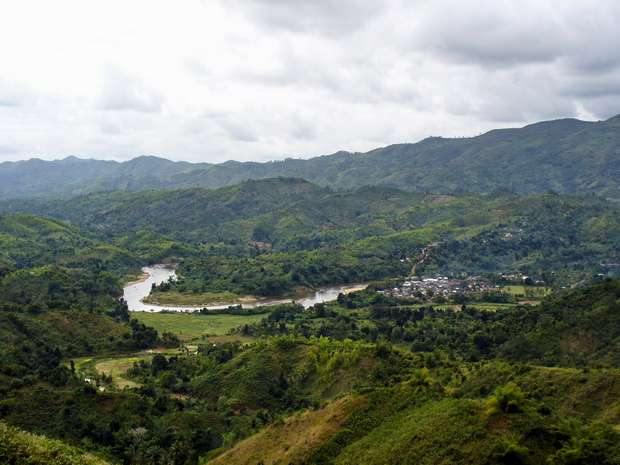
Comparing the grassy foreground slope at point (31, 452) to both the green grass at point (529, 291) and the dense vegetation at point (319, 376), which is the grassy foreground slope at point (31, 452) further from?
the green grass at point (529, 291)

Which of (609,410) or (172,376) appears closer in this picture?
(609,410)

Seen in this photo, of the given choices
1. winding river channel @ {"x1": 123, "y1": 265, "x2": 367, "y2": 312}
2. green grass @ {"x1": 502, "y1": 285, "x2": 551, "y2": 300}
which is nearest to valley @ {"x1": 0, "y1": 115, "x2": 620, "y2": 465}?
winding river channel @ {"x1": 123, "y1": 265, "x2": 367, "y2": 312}

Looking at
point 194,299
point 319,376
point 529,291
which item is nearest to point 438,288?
point 529,291

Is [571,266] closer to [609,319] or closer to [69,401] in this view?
[609,319]

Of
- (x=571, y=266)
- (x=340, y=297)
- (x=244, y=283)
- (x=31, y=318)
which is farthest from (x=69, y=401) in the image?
(x=571, y=266)

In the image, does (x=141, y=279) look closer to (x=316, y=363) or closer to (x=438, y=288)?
(x=438, y=288)
